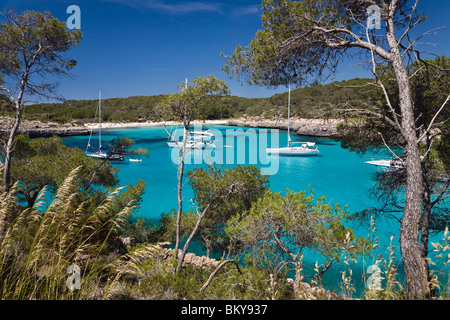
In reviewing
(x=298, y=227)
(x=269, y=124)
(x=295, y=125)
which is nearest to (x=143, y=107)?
(x=269, y=124)

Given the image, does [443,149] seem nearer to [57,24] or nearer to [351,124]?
[351,124]

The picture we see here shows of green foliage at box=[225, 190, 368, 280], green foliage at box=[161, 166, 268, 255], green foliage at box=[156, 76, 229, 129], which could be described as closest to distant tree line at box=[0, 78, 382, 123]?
green foliage at box=[161, 166, 268, 255]

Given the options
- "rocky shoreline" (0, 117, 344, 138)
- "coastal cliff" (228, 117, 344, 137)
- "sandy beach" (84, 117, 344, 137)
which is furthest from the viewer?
"sandy beach" (84, 117, 344, 137)

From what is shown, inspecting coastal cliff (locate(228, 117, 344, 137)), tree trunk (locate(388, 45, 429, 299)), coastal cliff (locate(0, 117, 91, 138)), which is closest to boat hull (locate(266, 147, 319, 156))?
coastal cliff (locate(228, 117, 344, 137))

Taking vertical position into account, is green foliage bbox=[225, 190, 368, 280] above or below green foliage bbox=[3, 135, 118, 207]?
below

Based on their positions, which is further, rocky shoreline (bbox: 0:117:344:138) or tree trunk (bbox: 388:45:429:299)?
rocky shoreline (bbox: 0:117:344:138)

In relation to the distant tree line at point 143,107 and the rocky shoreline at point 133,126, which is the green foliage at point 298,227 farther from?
the rocky shoreline at point 133,126

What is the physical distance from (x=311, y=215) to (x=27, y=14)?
806cm

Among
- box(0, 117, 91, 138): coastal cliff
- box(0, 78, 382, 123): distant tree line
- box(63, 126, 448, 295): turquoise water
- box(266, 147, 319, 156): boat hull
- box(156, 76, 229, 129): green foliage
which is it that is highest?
box(0, 78, 382, 123): distant tree line

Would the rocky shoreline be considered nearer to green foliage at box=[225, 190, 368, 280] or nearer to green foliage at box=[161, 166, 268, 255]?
green foliage at box=[161, 166, 268, 255]

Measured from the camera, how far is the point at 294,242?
199 inches

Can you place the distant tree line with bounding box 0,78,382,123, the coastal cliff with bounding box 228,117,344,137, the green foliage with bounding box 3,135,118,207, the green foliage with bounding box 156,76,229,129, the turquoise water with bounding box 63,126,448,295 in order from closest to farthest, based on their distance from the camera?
the green foliage with bounding box 156,76,229,129, the green foliage with bounding box 3,135,118,207, the turquoise water with bounding box 63,126,448,295, the distant tree line with bounding box 0,78,382,123, the coastal cliff with bounding box 228,117,344,137

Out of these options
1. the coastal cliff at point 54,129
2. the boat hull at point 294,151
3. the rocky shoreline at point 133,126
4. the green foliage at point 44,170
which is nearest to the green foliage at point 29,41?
the green foliage at point 44,170

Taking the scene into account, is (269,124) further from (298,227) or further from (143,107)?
(298,227)
